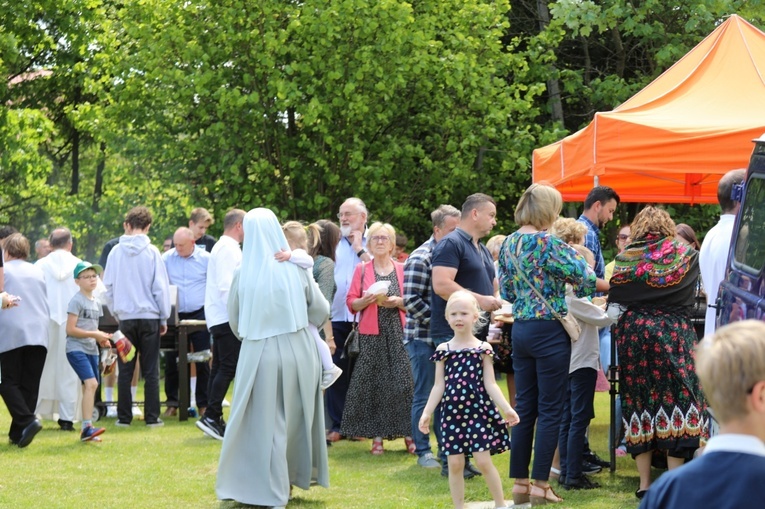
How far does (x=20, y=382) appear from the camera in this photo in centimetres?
1070

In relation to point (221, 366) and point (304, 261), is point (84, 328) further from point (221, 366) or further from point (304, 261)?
point (304, 261)

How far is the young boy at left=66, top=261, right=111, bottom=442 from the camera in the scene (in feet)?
38.3

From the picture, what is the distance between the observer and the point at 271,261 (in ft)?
25.1

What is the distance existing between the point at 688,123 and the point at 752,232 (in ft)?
9.22

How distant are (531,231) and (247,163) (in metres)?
10.4

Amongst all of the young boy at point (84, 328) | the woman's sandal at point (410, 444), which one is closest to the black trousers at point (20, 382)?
the young boy at point (84, 328)

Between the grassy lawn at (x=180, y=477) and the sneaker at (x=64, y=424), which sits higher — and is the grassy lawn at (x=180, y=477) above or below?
above

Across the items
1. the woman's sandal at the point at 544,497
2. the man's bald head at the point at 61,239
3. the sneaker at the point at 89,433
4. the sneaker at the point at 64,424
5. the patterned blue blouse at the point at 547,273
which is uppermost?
the man's bald head at the point at 61,239

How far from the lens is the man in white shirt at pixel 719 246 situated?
282 inches

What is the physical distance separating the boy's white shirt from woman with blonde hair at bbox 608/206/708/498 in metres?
0.50

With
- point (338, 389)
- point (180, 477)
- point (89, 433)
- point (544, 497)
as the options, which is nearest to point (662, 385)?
point (544, 497)

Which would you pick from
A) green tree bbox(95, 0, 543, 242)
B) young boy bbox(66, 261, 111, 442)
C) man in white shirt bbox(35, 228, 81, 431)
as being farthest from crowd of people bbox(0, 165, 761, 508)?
green tree bbox(95, 0, 543, 242)

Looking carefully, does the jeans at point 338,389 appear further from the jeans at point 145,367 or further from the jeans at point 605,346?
the jeans at point 605,346

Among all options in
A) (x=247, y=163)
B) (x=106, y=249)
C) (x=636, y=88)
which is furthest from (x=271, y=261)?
(x=636, y=88)
